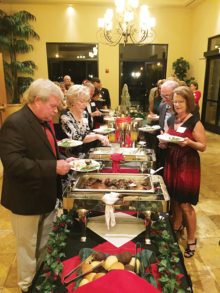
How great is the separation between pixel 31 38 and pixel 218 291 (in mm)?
8187

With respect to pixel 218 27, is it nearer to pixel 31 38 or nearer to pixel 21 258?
pixel 31 38

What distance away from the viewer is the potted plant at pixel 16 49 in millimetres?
7031

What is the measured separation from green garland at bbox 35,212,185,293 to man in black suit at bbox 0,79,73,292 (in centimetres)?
22

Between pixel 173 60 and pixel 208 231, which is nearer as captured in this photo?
pixel 208 231

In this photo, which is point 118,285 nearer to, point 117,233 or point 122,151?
point 117,233

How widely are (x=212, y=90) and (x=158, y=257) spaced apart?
291 inches

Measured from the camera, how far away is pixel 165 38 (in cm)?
820

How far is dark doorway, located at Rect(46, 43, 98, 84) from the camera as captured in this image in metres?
8.03

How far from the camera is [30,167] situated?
125cm

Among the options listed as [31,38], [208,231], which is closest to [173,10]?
[31,38]

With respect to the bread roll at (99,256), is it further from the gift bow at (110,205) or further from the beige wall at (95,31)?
the beige wall at (95,31)

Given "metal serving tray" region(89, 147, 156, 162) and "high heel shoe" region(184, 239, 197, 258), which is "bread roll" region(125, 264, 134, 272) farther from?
"high heel shoe" region(184, 239, 197, 258)

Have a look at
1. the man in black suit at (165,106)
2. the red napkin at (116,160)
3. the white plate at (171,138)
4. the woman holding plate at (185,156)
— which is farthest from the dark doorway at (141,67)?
the red napkin at (116,160)

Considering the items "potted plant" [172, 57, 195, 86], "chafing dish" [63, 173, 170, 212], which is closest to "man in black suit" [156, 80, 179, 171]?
"chafing dish" [63, 173, 170, 212]
